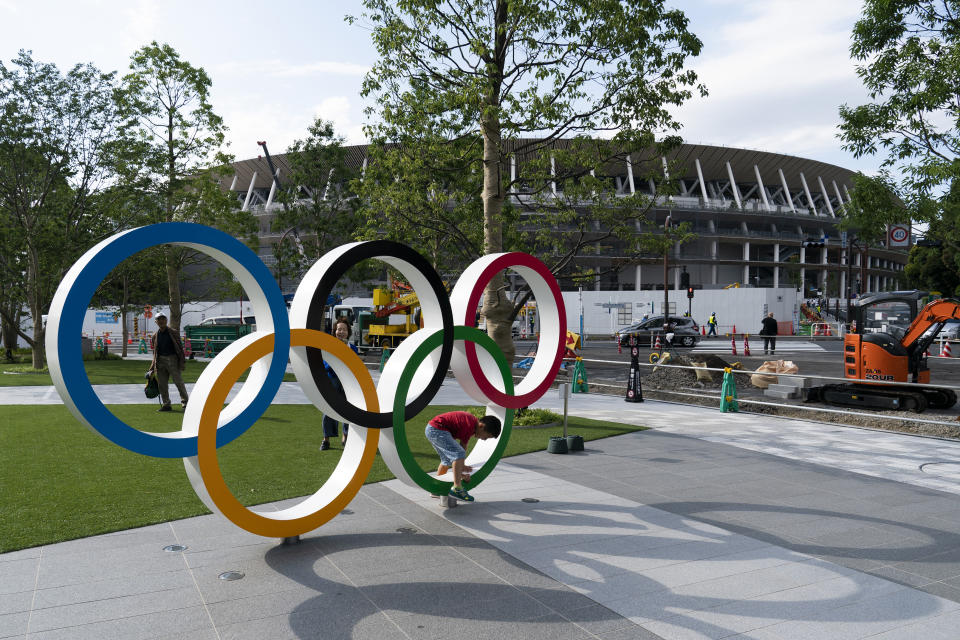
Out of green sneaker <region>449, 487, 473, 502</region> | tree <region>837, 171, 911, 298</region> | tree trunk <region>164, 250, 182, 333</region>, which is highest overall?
tree <region>837, 171, 911, 298</region>

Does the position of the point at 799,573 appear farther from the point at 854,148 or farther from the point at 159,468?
the point at 854,148

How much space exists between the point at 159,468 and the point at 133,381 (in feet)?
40.3

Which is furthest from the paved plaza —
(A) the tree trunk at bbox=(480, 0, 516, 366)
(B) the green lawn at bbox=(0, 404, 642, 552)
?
(A) the tree trunk at bbox=(480, 0, 516, 366)

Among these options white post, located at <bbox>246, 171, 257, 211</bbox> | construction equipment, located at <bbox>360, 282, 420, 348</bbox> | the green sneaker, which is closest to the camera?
the green sneaker

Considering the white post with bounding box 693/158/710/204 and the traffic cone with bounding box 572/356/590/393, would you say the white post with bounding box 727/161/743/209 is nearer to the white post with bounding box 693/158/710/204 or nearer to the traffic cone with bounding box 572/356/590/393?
the white post with bounding box 693/158/710/204

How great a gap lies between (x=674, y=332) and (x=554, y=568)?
29590 millimetres

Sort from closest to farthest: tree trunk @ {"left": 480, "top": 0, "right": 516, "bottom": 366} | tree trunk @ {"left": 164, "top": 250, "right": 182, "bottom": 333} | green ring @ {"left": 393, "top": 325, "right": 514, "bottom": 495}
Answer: green ring @ {"left": 393, "top": 325, "right": 514, "bottom": 495}
tree trunk @ {"left": 480, "top": 0, "right": 516, "bottom": 366}
tree trunk @ {"left": 164, "top": 250, "right": 182, "bottom": 333}

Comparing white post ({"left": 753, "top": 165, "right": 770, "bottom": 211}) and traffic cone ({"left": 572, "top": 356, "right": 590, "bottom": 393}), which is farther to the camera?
white post ({"left": 753, "top": 165, "right": 770, "bottom": 211})

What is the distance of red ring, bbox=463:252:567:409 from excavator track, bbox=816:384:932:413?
9.83m

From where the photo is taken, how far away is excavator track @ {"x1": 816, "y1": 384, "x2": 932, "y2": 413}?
14.4 m

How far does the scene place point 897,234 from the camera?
13156 mm

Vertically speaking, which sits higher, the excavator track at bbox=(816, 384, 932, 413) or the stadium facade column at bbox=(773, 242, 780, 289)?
the stadium facade column at bbox=(773, 242, 780, 289)

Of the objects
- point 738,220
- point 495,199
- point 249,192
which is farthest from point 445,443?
point 249,192

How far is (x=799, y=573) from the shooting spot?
5.36m
